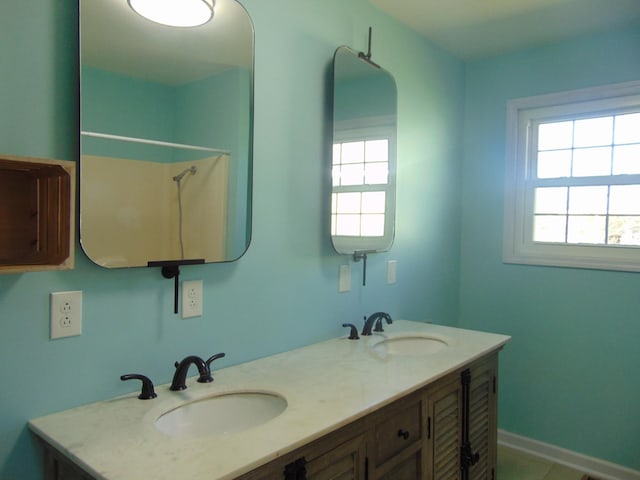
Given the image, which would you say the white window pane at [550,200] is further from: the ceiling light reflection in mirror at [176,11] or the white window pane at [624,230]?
the ceiling light reflection in mirror at [176,11]

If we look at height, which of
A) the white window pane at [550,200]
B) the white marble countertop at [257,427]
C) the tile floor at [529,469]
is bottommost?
the tile floor at [529,469]

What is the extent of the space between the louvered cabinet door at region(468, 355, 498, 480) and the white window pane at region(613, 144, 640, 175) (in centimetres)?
138

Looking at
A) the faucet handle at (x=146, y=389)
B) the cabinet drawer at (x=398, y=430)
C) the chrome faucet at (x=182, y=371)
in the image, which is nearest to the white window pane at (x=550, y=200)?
the cabinet drawer at (x=398, y=430)

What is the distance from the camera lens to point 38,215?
3.78 ft

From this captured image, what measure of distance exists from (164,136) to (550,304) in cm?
244

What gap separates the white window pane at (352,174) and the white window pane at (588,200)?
4.73 ft

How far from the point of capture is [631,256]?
2.57 meters

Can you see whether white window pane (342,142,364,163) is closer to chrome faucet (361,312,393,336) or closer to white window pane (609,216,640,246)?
chrome faucet (361,312,393,336)

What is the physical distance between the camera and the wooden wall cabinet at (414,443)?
1.15 meters

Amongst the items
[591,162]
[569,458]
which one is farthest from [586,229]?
[569,458]

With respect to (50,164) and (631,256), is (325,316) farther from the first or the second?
(631,256)

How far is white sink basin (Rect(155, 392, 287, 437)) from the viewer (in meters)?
1.31

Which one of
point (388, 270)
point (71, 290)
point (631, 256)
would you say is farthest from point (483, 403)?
point (71, 290)

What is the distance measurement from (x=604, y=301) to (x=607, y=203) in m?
0.56
